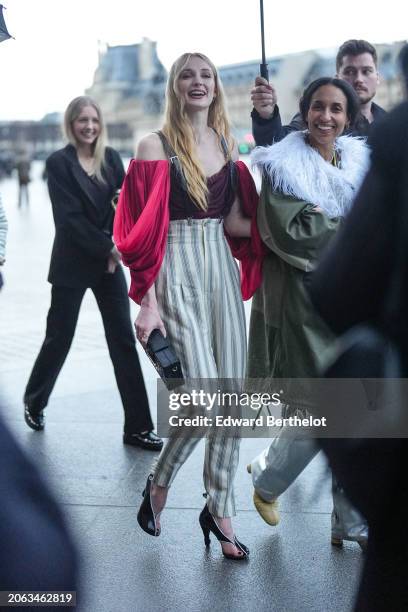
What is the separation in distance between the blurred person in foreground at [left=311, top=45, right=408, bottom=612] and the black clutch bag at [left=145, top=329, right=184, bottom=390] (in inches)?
66.5

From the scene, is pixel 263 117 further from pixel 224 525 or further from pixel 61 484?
pixel 61 484

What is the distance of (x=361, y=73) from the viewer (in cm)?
447

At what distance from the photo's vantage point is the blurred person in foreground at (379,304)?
1.68 metres

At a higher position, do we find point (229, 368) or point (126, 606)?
point (229, 368)

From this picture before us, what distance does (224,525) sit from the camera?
11.9ft

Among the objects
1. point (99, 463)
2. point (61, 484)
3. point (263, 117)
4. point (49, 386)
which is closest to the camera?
point (263, 117)

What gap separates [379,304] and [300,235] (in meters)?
1.76

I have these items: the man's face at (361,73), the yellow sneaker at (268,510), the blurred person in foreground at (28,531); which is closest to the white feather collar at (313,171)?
the man's face at (361,73)

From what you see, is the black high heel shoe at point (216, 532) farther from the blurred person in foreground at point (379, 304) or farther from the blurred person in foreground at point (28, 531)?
the blurred person in foreground at point (28, 531)

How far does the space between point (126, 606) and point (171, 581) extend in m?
0.25

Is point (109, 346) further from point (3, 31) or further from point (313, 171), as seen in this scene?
point (313, 171)

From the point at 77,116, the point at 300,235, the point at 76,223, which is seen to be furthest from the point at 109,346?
the point at 300,235

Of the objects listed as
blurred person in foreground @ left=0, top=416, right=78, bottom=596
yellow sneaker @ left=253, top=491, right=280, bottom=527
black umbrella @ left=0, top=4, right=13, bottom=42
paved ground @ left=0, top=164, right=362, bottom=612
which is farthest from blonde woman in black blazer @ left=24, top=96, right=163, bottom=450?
blurred person in foreground @ left=0, top=416, right=78, bottom=596

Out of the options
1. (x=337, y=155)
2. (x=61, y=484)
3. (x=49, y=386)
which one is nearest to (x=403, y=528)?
(x=337, y=155)
